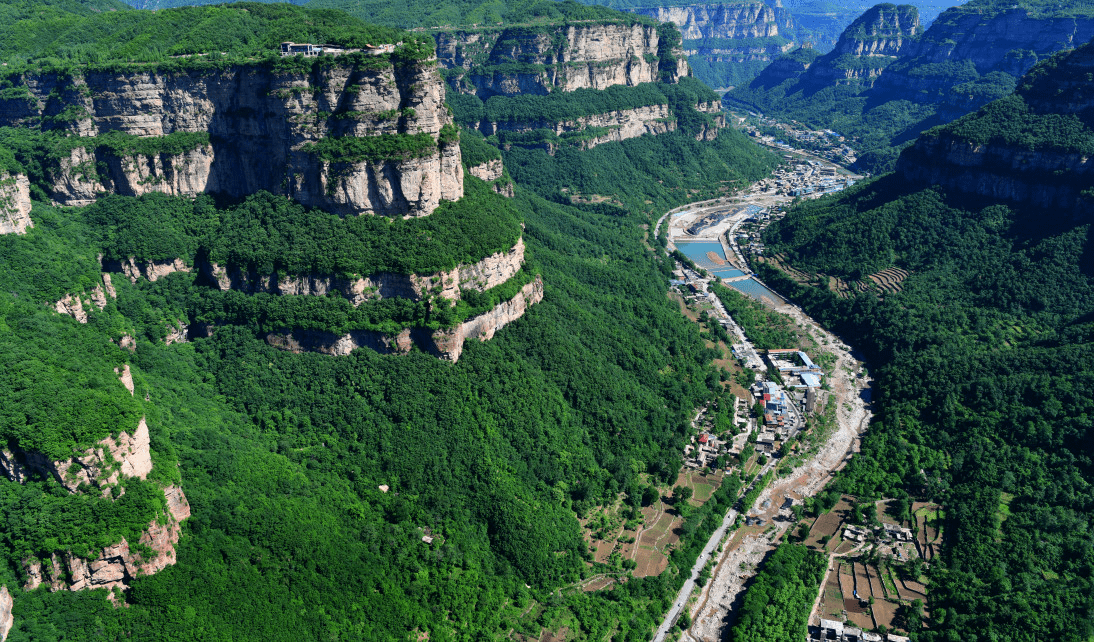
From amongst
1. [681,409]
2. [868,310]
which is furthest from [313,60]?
[868,310]

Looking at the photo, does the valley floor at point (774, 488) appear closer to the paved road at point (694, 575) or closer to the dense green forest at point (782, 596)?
the paved road at point (694, 575)

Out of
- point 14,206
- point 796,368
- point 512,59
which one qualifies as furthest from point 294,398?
point 512,59

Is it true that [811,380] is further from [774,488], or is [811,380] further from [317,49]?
[317,49]

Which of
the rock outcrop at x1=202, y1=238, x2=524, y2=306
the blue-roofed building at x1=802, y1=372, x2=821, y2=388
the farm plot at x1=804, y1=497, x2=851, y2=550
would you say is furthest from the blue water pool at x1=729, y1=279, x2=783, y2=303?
the rock outcrop at x1=202, y1=238, x2=524, y2=306

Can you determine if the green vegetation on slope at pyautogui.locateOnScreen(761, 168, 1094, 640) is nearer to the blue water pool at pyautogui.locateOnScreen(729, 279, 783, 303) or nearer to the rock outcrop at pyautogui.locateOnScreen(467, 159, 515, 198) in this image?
the blue water pool at pyautogui.locateOnScreen(729, 279, 783, 303)

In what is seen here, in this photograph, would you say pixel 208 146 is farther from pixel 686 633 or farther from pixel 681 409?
pixel 686 633
